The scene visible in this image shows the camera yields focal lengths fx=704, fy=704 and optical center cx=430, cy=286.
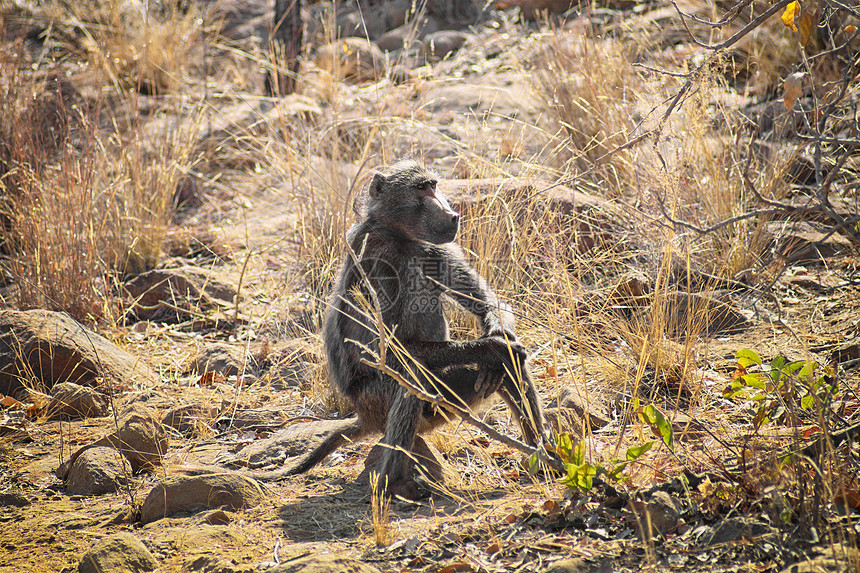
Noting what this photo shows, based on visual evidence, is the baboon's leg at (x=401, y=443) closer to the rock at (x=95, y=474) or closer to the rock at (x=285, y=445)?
the rock at (x=285, y=445)

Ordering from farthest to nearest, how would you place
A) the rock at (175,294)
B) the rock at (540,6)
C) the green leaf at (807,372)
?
the rock at (540,6) → the rock at (175,294) → the green leaf at (807,372)

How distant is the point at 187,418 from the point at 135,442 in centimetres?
57

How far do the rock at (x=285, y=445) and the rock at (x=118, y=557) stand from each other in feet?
3.27

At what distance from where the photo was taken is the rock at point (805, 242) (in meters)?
4.47

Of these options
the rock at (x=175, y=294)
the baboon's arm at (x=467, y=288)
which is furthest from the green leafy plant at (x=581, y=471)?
the rock at (x=175, y=294)

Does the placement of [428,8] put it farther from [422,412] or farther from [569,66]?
[422,412]

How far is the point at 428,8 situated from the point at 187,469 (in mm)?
10375

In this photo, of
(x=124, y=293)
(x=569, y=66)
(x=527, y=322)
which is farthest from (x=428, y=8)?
(x=527, y=322)

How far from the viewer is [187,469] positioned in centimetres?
288

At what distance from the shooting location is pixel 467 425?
3348 mm

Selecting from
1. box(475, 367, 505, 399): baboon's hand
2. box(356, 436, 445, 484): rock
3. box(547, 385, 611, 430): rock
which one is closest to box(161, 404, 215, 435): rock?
box(356, 436, 445, 484): rock

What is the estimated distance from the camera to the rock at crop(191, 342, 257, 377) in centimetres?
430

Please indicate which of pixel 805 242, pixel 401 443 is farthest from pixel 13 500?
pixel 805 242

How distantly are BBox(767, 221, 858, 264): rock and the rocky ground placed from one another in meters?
0.03
